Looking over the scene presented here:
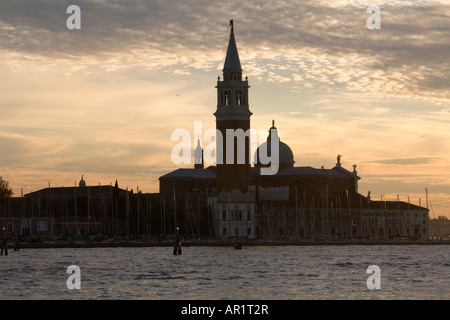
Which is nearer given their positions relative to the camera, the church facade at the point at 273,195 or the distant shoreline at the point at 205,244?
the distant shoreline at the point at 205,244

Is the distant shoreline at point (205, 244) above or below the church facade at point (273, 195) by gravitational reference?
below

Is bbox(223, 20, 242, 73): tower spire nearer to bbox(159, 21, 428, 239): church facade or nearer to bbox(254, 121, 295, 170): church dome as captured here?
bbox(159, 21, 428, 239): church facade

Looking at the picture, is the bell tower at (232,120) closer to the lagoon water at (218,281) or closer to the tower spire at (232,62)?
the tower spire at (232,62)

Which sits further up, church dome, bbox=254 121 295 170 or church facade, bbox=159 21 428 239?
church dome, bbox=254 121 295 170

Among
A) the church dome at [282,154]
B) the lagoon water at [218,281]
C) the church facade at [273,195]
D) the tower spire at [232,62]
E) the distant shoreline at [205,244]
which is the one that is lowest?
the lagoon water at [218,281]

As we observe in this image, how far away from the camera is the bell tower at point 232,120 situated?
365ft

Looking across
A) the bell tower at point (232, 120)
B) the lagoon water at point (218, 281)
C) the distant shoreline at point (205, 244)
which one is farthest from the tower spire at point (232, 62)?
the lagoon water at point (218, 281)

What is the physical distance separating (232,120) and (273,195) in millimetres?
19643

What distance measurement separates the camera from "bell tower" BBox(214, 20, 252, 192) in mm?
111250

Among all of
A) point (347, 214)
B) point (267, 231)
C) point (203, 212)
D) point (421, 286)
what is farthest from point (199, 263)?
point (347, 214)

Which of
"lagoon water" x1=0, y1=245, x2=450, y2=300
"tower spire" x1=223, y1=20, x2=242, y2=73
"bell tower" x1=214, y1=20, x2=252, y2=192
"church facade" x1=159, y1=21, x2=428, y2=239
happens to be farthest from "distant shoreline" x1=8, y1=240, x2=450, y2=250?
"lagoon water" x1=0, y1=245, x2=450, y2=300

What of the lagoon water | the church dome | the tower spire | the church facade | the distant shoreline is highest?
the tower spire

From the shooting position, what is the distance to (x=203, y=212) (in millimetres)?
112625
